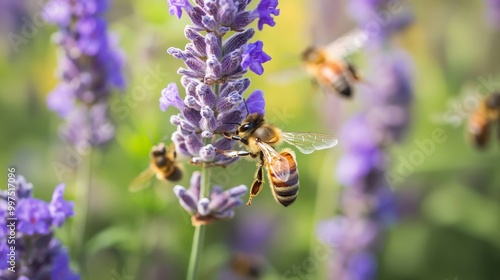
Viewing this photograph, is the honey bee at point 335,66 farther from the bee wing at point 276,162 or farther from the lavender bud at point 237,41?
the lavender bud at point 237,41

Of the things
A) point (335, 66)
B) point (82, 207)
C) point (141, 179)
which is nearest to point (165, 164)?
point (141, 179)

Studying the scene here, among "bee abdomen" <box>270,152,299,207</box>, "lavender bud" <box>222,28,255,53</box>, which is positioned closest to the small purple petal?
"lavender bud" <box>222,28,255,53</box>

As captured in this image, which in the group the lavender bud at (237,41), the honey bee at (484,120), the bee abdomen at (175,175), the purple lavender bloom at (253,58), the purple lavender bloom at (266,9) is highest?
the honey bee at (484,120)

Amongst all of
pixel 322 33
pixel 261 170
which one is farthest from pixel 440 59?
pixel 261 170

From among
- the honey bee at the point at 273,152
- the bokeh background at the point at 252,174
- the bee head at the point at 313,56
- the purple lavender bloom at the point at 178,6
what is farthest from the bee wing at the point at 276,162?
the bee head at the point at 313,56

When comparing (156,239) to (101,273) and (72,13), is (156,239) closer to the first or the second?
(101,273)

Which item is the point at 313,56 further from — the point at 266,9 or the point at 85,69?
the point at 266,9

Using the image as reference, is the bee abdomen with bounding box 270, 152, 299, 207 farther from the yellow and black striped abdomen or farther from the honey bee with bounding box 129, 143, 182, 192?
the honey bee with bounding box 129, 143, 182, 192
